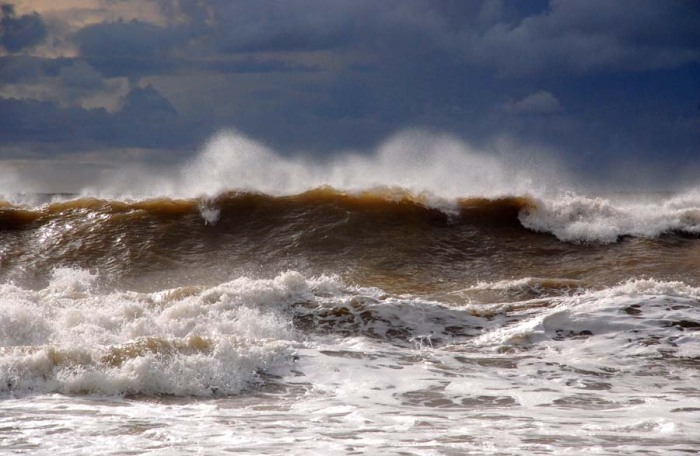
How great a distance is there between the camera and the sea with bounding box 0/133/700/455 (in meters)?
6.16

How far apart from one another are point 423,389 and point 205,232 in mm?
9761

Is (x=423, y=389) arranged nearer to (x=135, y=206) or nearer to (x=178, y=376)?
(x=178, y=376)

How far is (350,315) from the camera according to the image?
33.4ft

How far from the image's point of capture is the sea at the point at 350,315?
20.2 feet

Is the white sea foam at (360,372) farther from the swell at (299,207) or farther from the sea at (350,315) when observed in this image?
the swell at (299,207)

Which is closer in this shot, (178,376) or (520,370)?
(178,376)

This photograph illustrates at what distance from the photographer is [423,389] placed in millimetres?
7441

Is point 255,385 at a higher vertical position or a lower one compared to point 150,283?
lower

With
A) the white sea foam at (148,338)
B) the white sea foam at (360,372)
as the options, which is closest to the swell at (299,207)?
the white sea foam at (360,372)

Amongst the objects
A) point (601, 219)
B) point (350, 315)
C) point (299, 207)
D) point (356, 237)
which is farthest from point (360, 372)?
point (601, 219)

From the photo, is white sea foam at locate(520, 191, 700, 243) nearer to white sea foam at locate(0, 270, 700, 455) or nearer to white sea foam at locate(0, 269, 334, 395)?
white sea foam at locate(0, 270, 700, 455)

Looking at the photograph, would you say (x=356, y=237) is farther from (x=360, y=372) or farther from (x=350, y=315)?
(x=360, y=372)

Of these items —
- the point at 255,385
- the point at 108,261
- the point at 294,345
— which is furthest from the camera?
the point at 108,261

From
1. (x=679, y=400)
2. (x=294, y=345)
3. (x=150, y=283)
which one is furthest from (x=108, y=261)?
(x=679, y=400)
